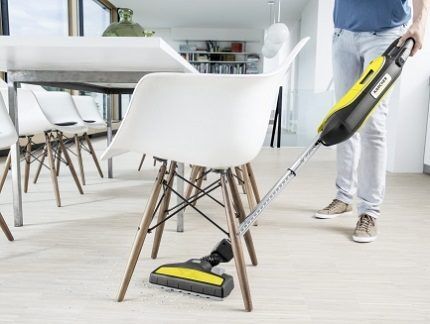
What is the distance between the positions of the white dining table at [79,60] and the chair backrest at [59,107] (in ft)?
2.97

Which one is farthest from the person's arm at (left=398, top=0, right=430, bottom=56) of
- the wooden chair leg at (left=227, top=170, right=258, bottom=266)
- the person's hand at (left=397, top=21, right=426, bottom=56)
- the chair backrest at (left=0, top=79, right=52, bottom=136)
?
the chair backrest at (left=0, top=79, right=52, bottom=136)

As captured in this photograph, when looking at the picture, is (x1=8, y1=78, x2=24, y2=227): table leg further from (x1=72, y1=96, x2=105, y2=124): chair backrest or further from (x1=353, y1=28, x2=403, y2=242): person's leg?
(x1=72, y1=96, x2=105, y2=124): chair backrest

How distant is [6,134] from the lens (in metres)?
1.55

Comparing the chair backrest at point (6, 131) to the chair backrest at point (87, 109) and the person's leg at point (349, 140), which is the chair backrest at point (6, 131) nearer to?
the person's leg at point (349, 140)

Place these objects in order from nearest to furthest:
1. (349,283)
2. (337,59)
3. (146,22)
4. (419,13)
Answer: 1. (349,283)
2. (419,13)
3. (337,59)
4. (146,22)

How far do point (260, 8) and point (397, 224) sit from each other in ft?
22.5

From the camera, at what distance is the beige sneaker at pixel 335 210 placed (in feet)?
6.57

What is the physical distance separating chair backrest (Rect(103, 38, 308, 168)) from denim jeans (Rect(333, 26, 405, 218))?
0.74 m

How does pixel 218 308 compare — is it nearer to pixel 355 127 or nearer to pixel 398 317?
pixel 398 317

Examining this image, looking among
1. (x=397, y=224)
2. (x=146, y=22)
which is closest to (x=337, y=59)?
(x=397, y=224)

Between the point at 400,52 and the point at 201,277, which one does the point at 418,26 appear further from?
the point at 201,277

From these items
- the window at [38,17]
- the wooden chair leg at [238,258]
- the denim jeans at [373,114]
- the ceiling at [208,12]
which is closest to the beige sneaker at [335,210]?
the denim jeans at [373,114]

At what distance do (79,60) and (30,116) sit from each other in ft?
3.49

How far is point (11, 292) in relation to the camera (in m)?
1.16
